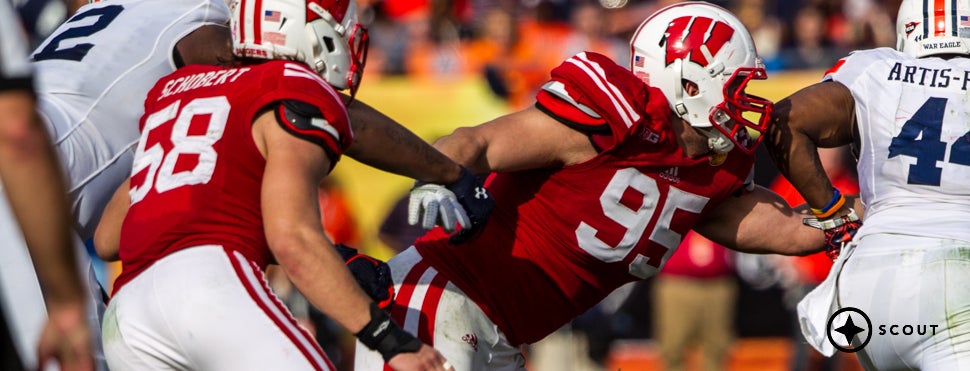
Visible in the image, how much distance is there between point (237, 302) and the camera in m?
3.26

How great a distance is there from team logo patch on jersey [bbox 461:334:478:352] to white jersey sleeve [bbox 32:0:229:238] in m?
1.46

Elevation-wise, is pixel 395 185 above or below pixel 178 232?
below

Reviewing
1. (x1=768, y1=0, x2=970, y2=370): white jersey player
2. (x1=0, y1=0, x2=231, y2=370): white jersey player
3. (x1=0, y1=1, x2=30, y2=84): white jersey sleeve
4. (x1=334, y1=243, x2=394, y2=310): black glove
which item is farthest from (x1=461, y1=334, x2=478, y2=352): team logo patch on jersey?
(x1=0, y1=1, x2=30, y2=84): white jersey sleeve

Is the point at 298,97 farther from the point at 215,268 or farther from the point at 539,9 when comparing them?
the point at 539,9

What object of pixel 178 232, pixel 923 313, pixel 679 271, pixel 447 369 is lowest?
pixel 679 271

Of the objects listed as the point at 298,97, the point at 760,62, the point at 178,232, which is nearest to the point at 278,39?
the point at 298,97

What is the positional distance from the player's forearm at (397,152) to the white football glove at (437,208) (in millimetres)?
43

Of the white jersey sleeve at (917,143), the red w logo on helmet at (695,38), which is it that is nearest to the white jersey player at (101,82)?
the red w logo on helmet at (695,38)

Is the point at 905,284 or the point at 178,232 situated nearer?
the point at 178,232

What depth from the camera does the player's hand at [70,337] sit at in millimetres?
2723

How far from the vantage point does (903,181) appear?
175 inches

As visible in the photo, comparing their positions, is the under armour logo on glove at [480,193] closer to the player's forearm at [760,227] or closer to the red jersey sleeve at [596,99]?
the red jersey sleeve at [596,99]

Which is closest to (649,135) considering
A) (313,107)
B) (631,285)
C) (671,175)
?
(671,175)

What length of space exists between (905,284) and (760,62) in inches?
35.7
